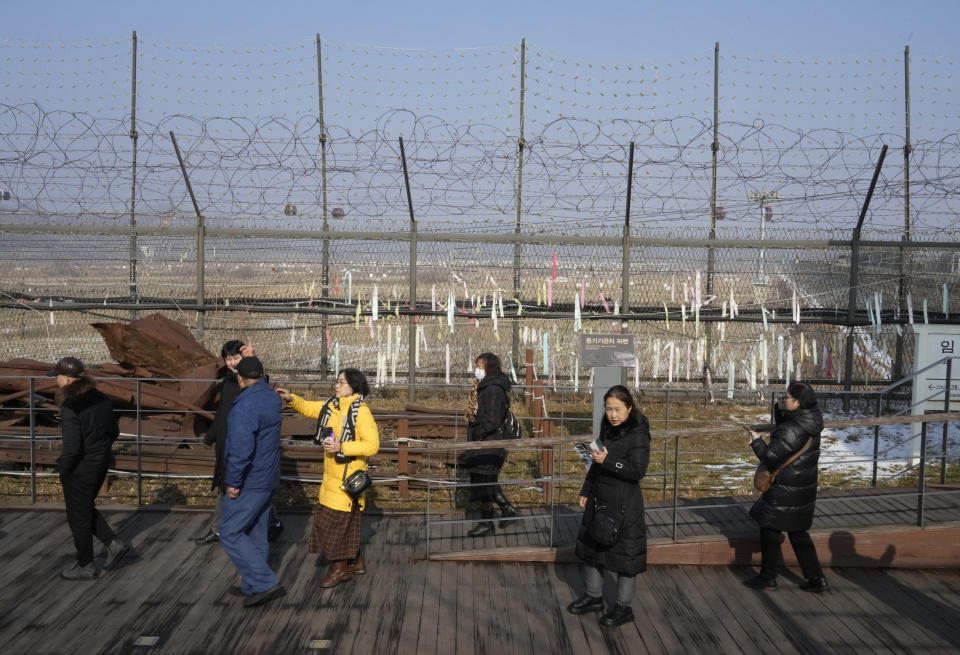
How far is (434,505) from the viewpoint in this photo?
7.80 meters

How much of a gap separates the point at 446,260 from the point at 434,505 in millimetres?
4670

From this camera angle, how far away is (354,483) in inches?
216

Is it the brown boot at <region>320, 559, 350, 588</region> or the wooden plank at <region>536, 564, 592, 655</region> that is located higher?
the brown boot at <region>320, 559, 350, 588</region>

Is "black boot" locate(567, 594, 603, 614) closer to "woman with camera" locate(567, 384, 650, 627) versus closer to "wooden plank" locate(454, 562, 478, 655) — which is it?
"woman with camera" locate(567, 384, 650, 627)

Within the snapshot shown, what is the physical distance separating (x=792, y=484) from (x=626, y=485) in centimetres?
134

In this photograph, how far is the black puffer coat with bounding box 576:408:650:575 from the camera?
4.96 m

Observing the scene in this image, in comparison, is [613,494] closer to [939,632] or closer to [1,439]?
[939,632]

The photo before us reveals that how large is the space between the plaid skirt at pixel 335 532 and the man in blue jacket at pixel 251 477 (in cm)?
36

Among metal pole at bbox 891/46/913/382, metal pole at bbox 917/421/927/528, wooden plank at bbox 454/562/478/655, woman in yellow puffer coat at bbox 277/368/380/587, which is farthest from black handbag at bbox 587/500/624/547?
metal pole at bbox 891/46/913/382

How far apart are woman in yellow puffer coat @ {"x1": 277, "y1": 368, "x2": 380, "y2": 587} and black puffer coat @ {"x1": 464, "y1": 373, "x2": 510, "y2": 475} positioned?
3.91 feet

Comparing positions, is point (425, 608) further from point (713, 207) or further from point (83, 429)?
point (713, 207)

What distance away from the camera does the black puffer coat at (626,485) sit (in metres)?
4.96

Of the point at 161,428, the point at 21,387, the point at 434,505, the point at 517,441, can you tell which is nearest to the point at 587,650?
the point at 517,441

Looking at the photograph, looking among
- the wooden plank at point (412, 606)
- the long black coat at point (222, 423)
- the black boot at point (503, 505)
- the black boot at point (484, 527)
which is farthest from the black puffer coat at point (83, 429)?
the black boot at point (503, 505)
